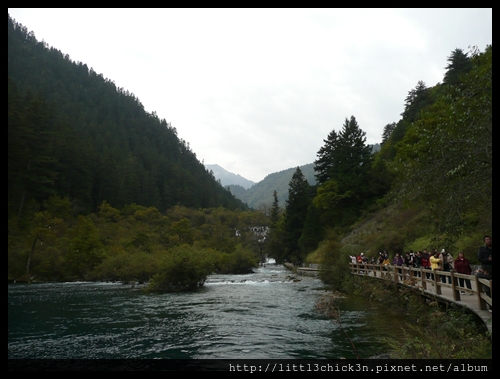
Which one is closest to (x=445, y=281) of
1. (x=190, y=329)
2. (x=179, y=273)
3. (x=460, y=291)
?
(x=460, y=291)

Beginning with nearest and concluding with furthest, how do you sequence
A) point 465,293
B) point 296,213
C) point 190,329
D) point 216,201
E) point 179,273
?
1. point 465,293
2. point 190,329
3. point 179,273
4. point 296,213
5. point 216,201

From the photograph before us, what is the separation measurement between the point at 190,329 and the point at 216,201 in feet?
346

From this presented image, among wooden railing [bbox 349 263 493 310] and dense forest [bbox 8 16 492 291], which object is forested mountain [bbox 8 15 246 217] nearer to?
dense forest [bbox 8 16 492 291]

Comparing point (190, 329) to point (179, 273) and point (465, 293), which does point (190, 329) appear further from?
point (179, 273)

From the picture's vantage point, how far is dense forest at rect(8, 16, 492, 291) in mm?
8125

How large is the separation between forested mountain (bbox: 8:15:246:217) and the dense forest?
141 mm

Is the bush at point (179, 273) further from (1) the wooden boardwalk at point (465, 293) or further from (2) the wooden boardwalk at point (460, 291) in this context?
(1) the wooden boardwalk at point (465, 293)

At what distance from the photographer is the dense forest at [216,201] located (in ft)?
26.7

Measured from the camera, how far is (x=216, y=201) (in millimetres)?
118375

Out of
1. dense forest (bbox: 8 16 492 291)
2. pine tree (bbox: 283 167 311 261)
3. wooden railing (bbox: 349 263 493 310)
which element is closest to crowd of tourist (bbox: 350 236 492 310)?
wooden railing (bbox: 349 263 493 310)
